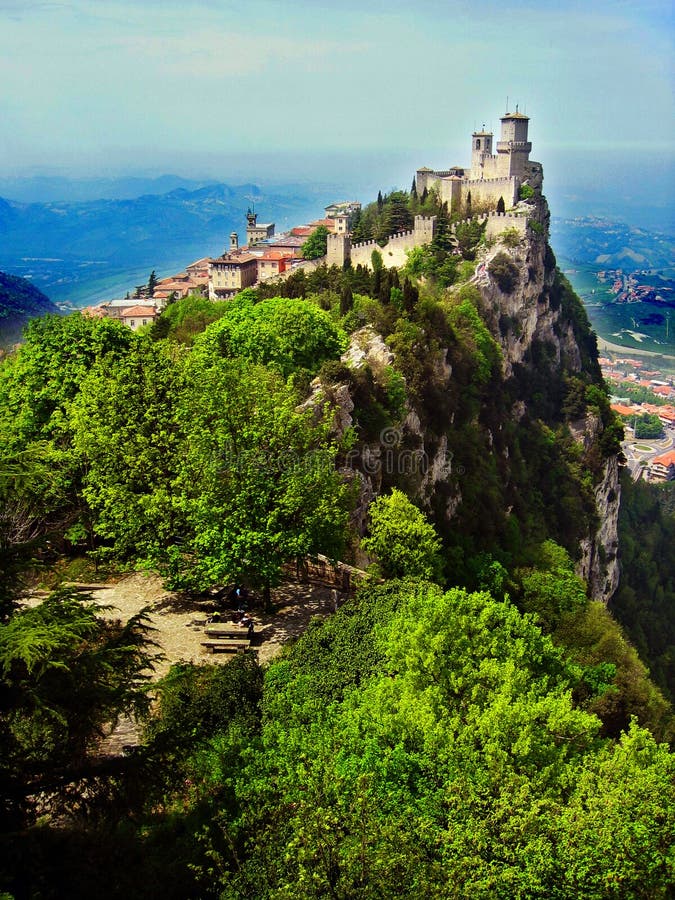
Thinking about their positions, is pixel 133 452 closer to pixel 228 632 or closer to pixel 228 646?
pixel 228 632

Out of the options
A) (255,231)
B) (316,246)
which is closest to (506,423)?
(316,246)

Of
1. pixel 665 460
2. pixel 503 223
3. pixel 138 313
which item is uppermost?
pixel 503 223

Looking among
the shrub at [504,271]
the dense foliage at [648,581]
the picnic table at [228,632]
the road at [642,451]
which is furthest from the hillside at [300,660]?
the road at [642,451]

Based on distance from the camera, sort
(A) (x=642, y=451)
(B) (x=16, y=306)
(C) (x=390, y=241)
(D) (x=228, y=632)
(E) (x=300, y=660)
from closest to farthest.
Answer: (E) (x=300, y=660) < (D) (x=228, y=632) < (C) (x=390, y=241) < (B) (x=16, y=306) < (A) (x=642, y=451)

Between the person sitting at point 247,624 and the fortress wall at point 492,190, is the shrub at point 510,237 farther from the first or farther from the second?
the person sitting at point 247,624

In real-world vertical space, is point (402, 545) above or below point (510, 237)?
below

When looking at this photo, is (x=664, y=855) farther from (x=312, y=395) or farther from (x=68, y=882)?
(x=312, y=395)
